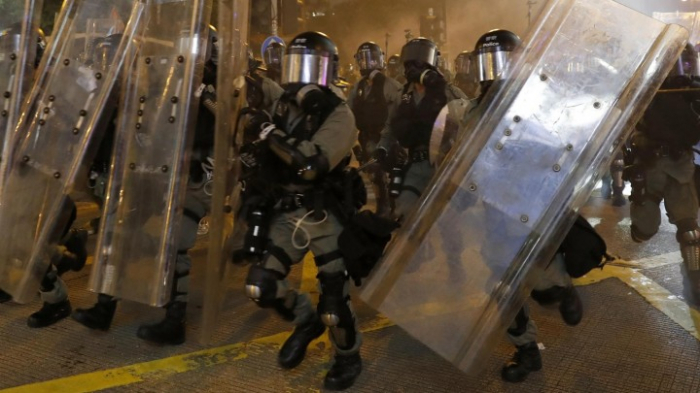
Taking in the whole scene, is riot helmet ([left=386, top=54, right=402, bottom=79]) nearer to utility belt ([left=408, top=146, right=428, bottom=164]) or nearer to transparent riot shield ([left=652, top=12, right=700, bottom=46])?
transparent riot shield ([left=652, top=12, right=700, bottom=46])

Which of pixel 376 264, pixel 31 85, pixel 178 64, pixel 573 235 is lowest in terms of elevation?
pixel 376 264

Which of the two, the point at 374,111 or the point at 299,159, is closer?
the point at 299,159

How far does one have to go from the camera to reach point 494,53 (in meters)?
3.27

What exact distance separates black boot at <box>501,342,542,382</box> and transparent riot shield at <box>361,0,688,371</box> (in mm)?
491

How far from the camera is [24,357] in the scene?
335 centimetres

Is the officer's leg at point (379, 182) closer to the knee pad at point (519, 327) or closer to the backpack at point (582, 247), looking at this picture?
the knee pad at point (519, 327)

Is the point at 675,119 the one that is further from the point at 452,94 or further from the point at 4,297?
the point at 4,297

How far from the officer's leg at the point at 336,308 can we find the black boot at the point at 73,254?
198 cm

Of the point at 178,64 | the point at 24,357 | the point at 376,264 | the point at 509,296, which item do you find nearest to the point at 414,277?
the point at 376,264

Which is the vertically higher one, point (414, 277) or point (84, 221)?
point (414, 277)

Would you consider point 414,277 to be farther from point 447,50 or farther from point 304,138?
point 447,50

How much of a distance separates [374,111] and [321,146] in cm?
372

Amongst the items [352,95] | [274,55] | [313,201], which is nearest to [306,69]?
[313,201]

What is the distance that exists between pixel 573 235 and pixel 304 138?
1.31 metres
